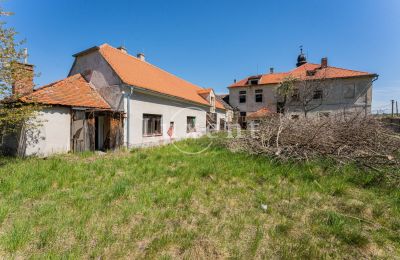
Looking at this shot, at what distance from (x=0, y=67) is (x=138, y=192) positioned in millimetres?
6618

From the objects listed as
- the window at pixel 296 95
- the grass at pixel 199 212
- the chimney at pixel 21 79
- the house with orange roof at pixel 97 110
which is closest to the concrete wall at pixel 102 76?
the house with orange roof at pixel 97 110

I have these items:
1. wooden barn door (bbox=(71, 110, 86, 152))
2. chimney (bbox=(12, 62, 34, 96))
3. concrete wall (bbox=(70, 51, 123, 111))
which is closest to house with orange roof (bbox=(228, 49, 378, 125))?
concrete wall (bbox=(70, 51, 123, 111))

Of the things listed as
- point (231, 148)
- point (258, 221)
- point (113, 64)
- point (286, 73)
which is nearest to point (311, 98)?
point (286, 73)

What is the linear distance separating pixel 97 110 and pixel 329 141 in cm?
1075

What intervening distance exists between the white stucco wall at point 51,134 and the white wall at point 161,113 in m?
2.83

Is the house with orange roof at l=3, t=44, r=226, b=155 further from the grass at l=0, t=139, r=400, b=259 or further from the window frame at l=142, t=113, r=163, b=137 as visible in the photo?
the grass at l=0, t=139, r=400, b=259

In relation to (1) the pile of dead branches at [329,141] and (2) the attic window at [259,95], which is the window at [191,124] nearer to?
(1) the pile of dead branches at [329,141]

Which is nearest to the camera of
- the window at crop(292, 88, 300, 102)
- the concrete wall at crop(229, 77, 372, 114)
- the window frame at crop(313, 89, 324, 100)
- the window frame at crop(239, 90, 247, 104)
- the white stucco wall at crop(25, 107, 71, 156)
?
the white stucco wall at crop(25, 107, 71, 156)

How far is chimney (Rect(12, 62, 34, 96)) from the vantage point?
7.51 metres

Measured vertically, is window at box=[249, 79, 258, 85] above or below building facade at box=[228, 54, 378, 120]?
above

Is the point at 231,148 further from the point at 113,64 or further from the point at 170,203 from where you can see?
the point at 113,64

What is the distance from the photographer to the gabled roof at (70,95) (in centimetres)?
924

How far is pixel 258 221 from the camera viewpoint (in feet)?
13.0

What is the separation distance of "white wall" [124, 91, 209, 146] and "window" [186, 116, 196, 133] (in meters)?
0.32
